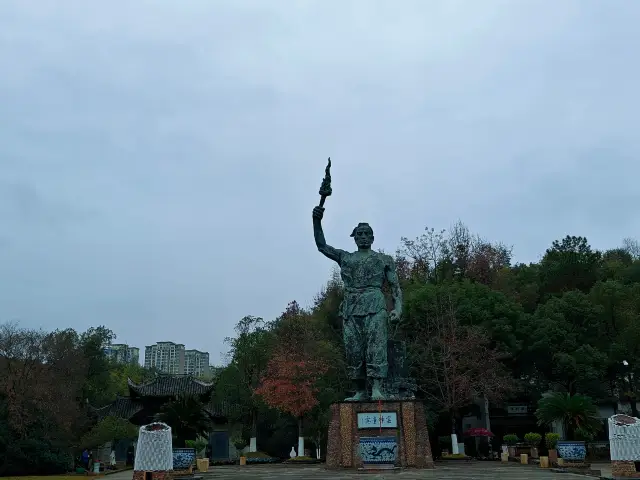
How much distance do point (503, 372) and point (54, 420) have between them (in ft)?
64.5

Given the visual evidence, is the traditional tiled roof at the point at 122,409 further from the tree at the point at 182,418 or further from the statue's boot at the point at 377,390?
the statue's boot at the point at 377,390

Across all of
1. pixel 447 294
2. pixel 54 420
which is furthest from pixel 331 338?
pixel 54 420

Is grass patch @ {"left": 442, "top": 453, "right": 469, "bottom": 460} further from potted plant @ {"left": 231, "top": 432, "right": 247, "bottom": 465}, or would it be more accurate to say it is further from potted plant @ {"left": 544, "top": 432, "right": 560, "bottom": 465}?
potted plant @ {"left": 231, "top": 432, "right": 247, "bottom": 465}

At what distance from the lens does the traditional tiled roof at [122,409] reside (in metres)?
34.3

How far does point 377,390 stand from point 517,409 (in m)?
22.0

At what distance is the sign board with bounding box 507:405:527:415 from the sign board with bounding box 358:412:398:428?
21.7 metres

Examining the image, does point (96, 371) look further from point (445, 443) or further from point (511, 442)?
point (511, 442)

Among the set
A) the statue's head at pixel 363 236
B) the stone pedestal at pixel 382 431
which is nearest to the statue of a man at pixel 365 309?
the statue's head at pixel 363 236

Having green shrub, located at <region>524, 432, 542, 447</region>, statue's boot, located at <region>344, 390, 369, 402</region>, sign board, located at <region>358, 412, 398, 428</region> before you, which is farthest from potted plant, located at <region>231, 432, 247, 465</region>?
sign board, located at <region>358, 412, 398, 428</region>

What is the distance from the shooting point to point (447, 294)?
28.2m

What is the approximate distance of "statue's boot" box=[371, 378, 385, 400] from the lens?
580 inches

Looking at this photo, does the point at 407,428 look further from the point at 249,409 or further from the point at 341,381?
the point at 249,409

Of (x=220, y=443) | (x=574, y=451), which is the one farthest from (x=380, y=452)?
(x=220, y=443)

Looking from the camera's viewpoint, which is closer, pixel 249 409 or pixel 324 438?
pixel 324 438
